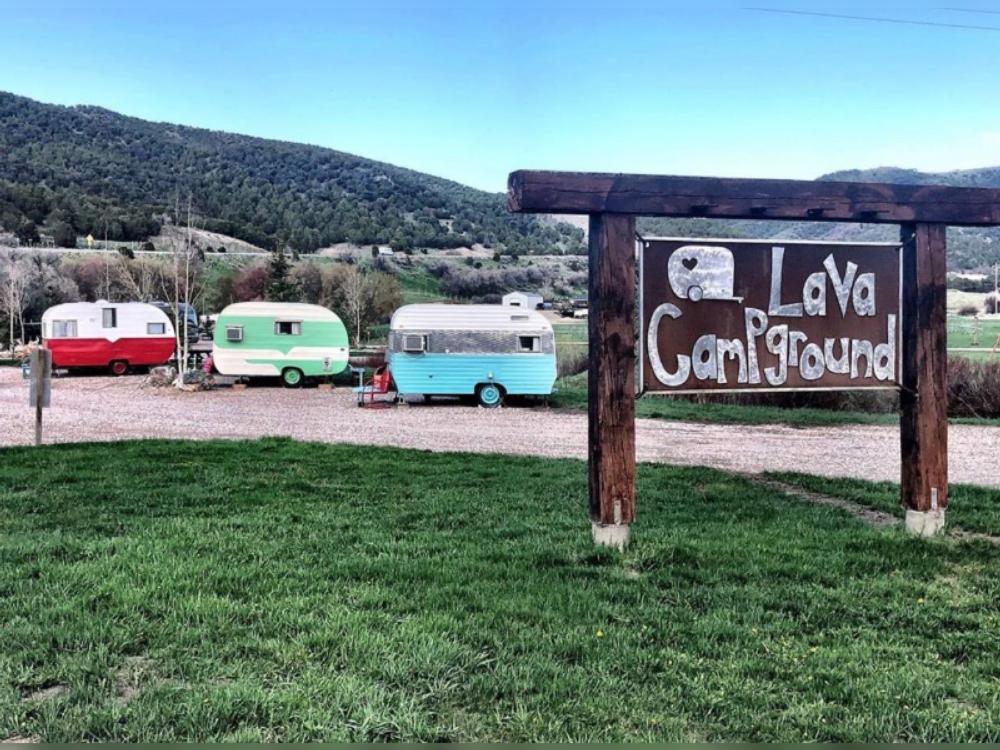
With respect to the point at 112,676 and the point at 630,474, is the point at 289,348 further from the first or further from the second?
the point at 112,676

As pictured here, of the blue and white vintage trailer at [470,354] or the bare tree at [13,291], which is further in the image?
the bare tree at [13,291]

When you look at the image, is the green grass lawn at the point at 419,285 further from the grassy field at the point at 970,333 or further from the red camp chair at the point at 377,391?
the red camp chair at the point at 377,391

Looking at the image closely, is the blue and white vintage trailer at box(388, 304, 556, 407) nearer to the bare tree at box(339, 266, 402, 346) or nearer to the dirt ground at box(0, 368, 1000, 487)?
the dirt ground at box(0, 368, 1000, 487)

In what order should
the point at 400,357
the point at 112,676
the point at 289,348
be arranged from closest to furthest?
the point at 112,676, the point at 400,357, the point at 289,348

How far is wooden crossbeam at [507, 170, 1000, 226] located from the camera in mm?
4238

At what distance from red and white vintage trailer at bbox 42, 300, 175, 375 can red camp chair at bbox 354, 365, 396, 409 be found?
759cm

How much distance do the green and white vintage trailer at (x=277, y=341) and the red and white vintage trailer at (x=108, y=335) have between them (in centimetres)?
388

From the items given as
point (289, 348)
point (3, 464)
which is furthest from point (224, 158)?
point (3, 464)

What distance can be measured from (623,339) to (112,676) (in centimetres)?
282

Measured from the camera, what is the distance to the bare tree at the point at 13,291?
91.2ft

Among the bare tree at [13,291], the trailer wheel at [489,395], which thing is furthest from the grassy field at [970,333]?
the bare tree at [13,291]

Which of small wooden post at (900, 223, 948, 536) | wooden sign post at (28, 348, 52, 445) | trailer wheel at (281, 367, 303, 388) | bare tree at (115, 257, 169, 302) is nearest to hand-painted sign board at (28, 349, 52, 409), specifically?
wooden sign post at (28, 348, 52, 445)

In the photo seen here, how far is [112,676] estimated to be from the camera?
2598 millimetres

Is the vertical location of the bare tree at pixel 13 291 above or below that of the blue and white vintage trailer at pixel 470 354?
above
